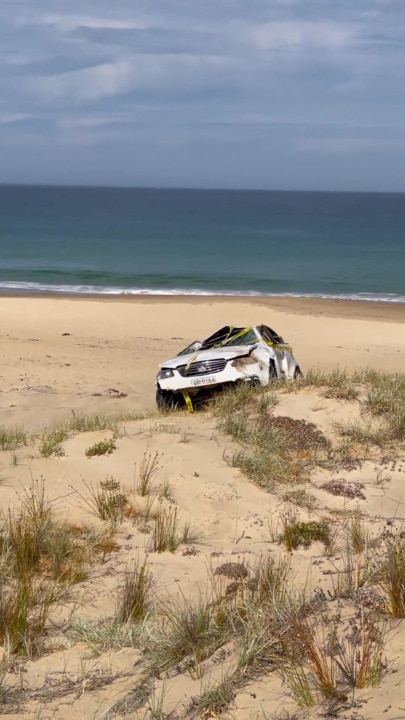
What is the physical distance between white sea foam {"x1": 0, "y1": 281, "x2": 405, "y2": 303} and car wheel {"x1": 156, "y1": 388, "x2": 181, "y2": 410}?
69.0ft

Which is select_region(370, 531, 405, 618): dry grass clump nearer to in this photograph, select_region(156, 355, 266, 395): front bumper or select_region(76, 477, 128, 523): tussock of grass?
select_region(76, 477, 128, 523): tussock of grass

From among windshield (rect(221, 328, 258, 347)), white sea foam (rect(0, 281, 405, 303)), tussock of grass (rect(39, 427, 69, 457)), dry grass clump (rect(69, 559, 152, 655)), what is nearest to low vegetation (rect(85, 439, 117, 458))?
tussock of grass (rect(39, 427, 69, 457))

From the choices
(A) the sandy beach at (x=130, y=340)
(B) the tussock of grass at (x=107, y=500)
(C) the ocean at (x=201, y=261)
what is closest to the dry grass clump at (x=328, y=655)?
(B) the tussock of grass at (x=107, y=500)

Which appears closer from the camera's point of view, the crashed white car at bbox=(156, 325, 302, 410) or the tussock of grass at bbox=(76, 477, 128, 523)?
the tussock of grass at bbox=(76, 477, 128, 523)

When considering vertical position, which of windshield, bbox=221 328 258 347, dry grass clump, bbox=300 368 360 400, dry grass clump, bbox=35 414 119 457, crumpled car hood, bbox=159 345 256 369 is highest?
windshield, bbox=221 328 258 347

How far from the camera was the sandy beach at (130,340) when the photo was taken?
1403cm

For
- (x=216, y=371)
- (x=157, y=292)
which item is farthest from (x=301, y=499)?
(x=157, y=292)

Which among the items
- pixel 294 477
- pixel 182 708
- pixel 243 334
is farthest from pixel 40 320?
pixel 182 708

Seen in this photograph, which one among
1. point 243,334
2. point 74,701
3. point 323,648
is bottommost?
point 74,701

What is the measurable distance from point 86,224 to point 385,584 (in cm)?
7170

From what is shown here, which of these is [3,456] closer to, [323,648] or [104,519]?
[104,519]

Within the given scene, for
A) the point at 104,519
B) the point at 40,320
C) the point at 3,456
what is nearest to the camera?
the point at 104,519

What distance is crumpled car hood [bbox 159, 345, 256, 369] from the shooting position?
10688mm

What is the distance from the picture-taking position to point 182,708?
148 inches
